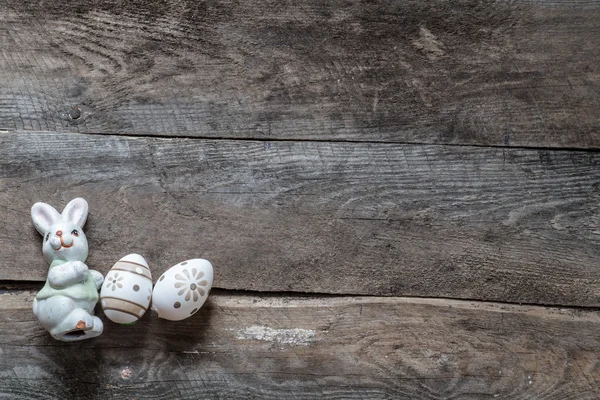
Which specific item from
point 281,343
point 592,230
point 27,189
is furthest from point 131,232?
point 592,230

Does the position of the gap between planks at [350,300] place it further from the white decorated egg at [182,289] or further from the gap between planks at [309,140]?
Result: the gap between planks at [309,140]

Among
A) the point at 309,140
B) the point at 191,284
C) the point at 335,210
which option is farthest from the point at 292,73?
the point at 191,284

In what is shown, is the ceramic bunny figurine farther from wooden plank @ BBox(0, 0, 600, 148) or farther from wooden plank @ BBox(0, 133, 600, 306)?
wooden plank @ BBox(0, 0, 600, 148)

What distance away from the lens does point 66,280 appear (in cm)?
90

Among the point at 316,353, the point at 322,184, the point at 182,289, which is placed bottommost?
the point at 316,353

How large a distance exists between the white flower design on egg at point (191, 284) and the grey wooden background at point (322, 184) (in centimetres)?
7

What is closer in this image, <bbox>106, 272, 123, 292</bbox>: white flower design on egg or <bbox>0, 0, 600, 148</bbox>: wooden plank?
<bbox>106, 272, 123, 292</bbox>: white flower design on egg

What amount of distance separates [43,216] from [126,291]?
17cm

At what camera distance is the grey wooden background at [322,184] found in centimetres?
99

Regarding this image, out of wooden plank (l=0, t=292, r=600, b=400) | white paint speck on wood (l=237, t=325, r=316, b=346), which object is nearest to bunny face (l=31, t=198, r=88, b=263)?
wooden plank (l=0, t=292, r=600, b=400)

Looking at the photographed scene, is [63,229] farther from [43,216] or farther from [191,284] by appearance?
[191,284]

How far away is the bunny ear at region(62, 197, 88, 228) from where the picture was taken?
957mm

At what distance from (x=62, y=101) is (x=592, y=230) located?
0.81 m

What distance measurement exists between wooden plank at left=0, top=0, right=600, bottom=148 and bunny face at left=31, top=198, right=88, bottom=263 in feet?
0.42
